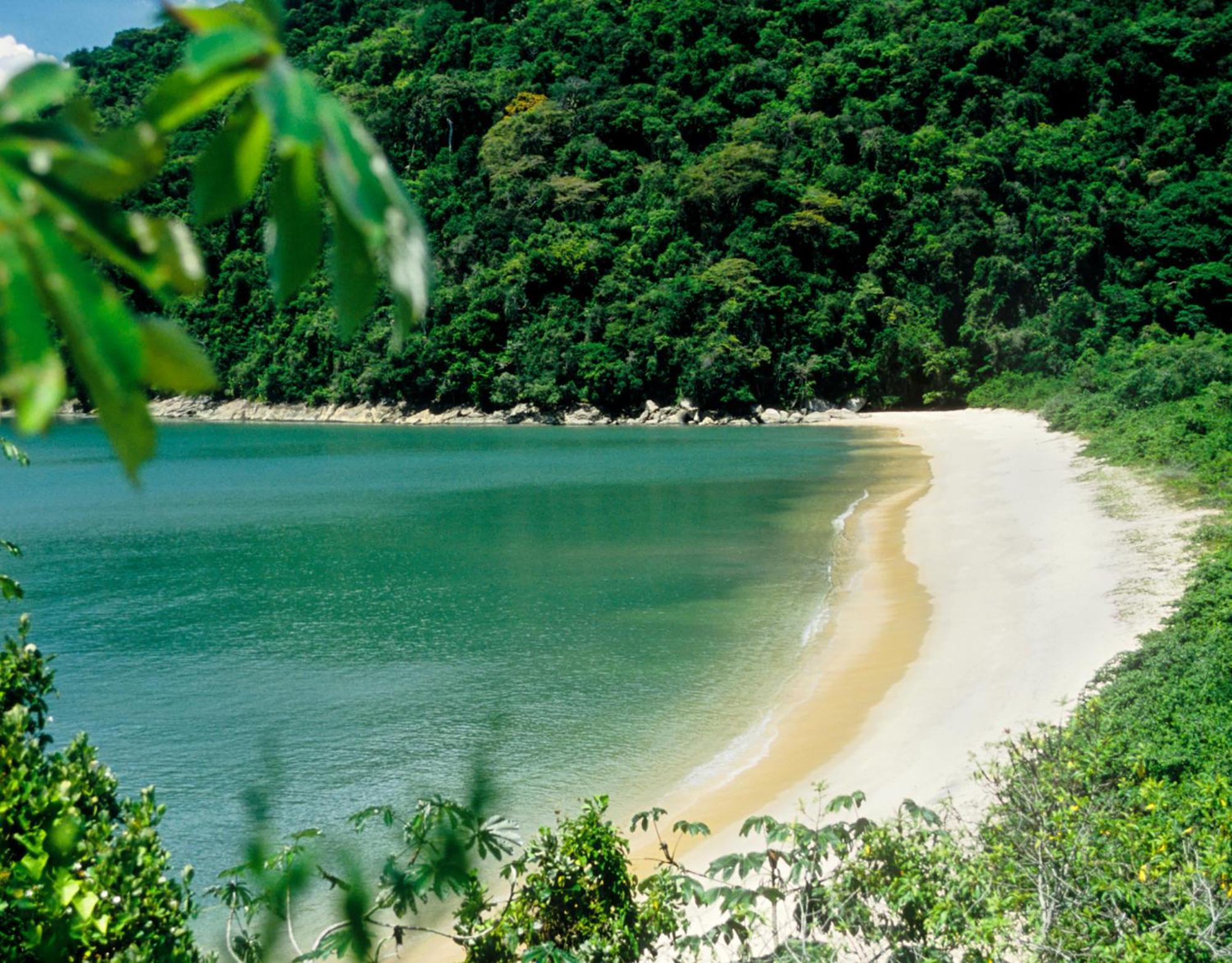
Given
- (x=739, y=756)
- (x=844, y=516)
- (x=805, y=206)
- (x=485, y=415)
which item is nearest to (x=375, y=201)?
(x=739, y=756)

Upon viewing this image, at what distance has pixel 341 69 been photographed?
7356cm

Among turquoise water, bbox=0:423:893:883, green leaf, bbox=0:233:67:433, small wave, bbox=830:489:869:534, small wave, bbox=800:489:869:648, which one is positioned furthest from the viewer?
small wave, bbox=830:489:869:534

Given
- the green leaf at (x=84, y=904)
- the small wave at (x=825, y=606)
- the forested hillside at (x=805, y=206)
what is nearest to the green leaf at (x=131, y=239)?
the green leaf at (x=84, y=904)

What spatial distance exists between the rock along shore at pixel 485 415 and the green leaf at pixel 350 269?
52.2 m

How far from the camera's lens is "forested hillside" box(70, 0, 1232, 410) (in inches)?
1993

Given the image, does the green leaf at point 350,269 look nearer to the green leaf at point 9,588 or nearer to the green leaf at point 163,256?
the green leaf at point 163,256

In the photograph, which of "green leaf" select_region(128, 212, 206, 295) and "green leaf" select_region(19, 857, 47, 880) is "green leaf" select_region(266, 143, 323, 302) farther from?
"green leaf" select_region(19, 857, 47, 880)

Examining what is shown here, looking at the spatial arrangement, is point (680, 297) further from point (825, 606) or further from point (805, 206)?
point (825, 606)

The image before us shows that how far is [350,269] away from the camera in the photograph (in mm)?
508

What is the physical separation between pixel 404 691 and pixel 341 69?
7300cm

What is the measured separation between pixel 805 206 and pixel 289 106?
57462mm

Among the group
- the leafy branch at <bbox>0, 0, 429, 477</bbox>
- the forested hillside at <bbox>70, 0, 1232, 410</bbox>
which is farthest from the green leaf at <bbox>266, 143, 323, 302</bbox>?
the forested hillside at <bbox>70, 0, 1232, 410</bbox>

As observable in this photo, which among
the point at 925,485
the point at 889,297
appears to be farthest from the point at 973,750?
the point at 889,297

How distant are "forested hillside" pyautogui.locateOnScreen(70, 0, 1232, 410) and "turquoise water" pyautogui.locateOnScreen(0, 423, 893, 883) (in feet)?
81.4
